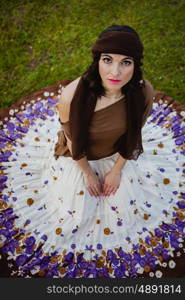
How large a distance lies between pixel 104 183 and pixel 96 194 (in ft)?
0.40

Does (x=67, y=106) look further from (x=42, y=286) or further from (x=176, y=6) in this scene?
(x=176, y=6)

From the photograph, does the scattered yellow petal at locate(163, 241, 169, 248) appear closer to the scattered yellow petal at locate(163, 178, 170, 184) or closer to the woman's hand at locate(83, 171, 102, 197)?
the scattered yellow petal at locate(163, 178, 170, 184)

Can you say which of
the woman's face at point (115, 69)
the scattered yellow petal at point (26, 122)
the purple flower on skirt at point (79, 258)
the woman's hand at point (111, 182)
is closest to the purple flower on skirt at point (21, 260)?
the purple flower on skirt at point (79, 258)

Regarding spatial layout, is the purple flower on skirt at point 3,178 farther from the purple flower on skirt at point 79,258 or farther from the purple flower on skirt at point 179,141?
the purple flower on skirt at point 179,141

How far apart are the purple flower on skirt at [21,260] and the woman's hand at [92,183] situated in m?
0.83

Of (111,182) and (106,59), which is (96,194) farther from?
(106,59)

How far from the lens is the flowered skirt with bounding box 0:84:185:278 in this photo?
103 inches

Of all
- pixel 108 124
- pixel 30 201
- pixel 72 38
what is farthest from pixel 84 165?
pixel 72 38

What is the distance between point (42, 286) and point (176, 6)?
4.56 m

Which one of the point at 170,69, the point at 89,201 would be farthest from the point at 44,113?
the point at 170,69

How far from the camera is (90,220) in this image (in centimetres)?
272

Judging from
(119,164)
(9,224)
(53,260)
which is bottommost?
(53,260)

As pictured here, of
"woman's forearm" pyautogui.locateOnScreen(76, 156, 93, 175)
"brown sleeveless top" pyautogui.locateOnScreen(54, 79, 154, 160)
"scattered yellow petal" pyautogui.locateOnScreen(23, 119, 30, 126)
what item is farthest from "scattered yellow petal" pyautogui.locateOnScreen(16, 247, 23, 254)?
"scattered yellow petal" pyautogui.locateOnScreen(23, 119, 30, 126)

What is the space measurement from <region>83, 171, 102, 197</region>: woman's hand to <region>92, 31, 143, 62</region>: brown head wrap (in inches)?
44.0
